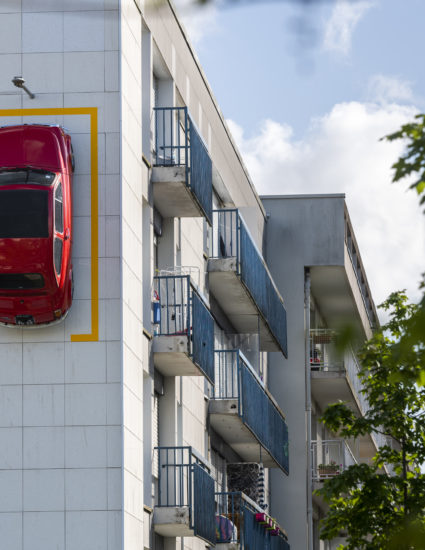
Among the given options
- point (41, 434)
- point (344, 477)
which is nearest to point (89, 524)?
point (41, 434)

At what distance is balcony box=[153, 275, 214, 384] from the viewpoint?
19297 millimetres

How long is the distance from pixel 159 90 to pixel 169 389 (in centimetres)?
498

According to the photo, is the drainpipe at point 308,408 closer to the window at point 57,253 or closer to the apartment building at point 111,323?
the apartment building at point 111,323

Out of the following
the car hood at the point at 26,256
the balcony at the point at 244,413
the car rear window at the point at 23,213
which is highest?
the car rear window at the point at 23,213

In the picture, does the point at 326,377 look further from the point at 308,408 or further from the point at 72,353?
the point at 72,353

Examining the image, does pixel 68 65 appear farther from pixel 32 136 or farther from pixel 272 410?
pixel 272 410

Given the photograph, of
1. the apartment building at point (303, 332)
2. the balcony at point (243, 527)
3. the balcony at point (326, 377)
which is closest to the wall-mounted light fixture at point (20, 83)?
the balcony at point (243, 527)

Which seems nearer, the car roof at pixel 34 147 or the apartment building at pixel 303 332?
the car roof at pixel 34 147

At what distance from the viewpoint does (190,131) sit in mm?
20484

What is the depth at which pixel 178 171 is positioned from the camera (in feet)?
65.1

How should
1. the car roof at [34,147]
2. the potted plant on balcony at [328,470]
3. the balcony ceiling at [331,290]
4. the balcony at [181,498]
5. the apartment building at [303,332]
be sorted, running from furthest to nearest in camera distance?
1. the balcony ceiling at [331,290]
2. the potted plant on balcony at [328,470]
3. the apartment building at [303,332]
4. the balcony at [181,498]
5. the car roof at [34,147]

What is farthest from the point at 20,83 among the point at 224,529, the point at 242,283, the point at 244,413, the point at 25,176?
the point at 244,413

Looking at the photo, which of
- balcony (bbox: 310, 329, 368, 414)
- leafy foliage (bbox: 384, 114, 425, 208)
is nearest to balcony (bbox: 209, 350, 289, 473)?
balcony (bbox: 310, 329, 368, 414)

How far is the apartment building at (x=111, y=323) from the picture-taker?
16.3 m
